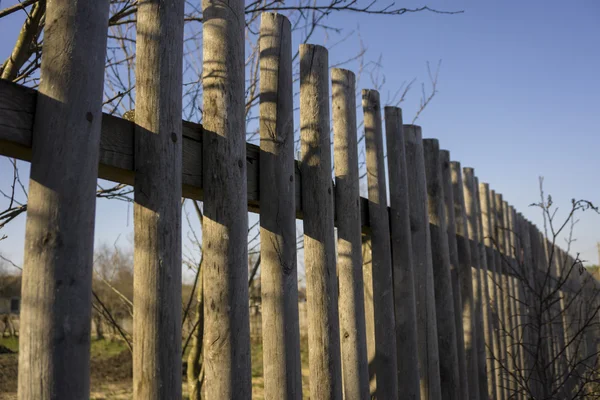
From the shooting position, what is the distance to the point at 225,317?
1864mm

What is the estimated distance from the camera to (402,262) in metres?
3.21

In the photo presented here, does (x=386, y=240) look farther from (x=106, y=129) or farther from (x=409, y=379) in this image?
(x=106, y=129)

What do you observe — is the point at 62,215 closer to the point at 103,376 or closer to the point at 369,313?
the point at 369,313

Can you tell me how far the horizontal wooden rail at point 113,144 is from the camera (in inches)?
55.8

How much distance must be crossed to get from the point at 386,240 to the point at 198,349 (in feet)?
5.05

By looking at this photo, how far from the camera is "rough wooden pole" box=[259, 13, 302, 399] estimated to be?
6.95 feet

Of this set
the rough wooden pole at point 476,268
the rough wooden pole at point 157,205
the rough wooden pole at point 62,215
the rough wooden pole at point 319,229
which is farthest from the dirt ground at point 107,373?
the rough wooden pole at point 62,215

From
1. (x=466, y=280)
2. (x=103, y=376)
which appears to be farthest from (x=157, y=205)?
(x=103, y=376)

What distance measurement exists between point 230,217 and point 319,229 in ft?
2.09

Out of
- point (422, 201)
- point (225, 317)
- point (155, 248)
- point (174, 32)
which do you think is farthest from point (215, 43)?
point (422, 201)

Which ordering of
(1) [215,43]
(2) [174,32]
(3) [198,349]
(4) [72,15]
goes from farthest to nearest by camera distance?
(3) [198,349]
(1) [215,43]
(2) [174,32]
(4) [72,15]

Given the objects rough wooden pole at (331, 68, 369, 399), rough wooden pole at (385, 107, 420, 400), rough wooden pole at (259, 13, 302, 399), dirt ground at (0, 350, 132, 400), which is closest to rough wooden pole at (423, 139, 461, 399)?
rough wooden pole at (385, 107, 420, 400)

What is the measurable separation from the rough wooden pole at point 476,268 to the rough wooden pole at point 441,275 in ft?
2.09

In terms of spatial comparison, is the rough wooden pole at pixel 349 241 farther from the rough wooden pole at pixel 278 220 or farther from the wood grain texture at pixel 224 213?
the wood grain texture at pixel 224 213
